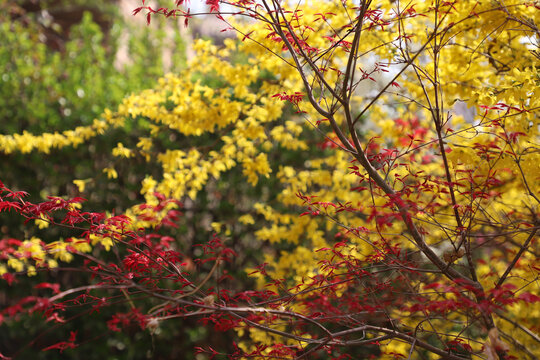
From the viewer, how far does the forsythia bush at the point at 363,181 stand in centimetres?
198

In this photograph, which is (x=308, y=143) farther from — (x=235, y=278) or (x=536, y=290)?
(x=536, y=290)

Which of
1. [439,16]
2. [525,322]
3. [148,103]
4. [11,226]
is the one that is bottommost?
[11,226]

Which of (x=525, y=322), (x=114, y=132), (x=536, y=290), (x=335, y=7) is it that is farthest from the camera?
(x=114, y=132)

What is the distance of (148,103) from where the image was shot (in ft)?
10.7

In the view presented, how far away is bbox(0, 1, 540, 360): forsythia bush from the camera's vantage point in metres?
1.98

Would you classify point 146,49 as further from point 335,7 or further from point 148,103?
point 335,7

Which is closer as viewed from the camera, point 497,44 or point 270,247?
point 497,44

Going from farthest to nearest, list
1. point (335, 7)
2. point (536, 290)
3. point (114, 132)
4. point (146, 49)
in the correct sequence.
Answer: point (146, 49), point (114, 132), point (536, 290), point (335, 7)

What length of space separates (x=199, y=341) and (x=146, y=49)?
624 centimetres

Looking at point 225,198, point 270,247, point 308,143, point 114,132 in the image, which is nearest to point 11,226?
point 114,132

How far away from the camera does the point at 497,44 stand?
2.67 metres

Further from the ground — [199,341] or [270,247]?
[270,247]

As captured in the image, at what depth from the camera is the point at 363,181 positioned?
8.86 ft

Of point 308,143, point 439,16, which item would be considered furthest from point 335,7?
point 308,143
